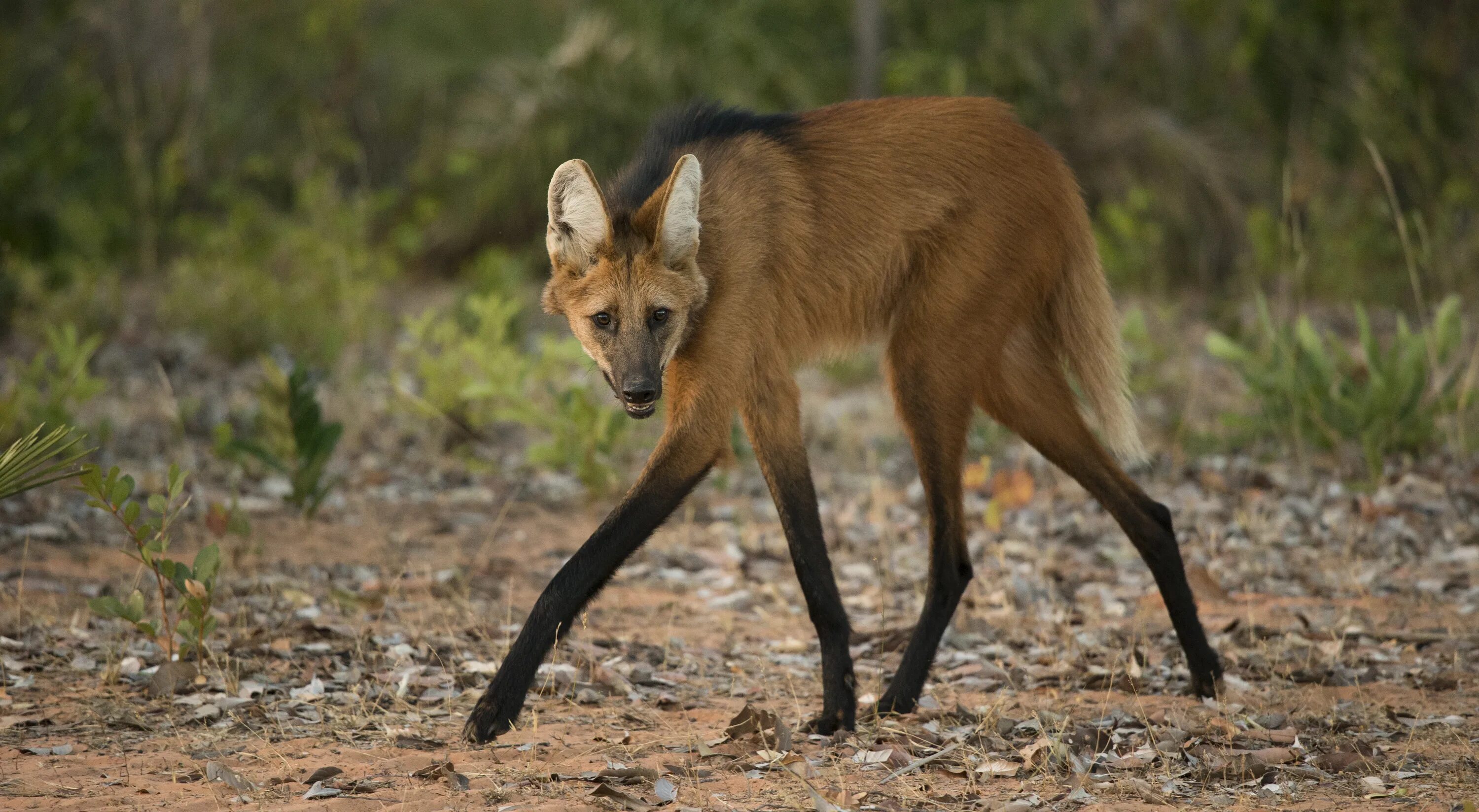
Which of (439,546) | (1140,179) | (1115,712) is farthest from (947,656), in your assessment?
(1140,179)

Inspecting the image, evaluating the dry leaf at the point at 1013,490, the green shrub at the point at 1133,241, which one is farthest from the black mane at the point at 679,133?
the green shrub at the point at 1133,241

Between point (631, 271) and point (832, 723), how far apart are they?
1122mm

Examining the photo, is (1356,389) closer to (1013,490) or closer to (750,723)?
(1013,490)

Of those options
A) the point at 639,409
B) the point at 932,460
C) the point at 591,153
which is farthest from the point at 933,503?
the point at 591,153

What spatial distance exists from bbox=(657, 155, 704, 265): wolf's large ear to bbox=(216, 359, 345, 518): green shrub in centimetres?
200

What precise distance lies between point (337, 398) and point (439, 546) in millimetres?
1753

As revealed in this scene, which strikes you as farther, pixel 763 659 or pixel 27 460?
pixel 763 659

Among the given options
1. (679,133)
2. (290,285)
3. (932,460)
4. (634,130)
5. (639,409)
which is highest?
(634,130)

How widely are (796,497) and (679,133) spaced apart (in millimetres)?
946

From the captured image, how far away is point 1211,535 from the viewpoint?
14.5 feet

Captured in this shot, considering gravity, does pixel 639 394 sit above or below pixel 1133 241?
below

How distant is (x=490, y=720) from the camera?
9.20ft

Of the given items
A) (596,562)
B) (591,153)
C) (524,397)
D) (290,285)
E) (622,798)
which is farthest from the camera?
(591,153)

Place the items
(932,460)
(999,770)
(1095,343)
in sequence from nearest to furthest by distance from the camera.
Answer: (999,770) → (932,460) → (1095,343)
